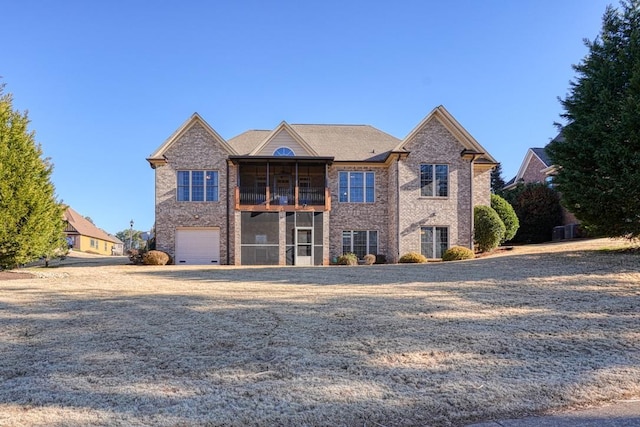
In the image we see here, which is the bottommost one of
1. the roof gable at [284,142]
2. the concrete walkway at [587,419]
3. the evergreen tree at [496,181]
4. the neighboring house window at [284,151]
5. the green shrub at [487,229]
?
the concrete walkway at [587,419]

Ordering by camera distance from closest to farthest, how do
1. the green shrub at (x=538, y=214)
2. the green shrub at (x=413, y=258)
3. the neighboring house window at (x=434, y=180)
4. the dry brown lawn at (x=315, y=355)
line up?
the dry brown lawn at (x=315, y=355), the green shrub at (x=413, y=258), the neighboring house window at (x=434, y=180), the green shrub at (x=538, y=214)

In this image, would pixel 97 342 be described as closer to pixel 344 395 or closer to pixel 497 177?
pixel 344 395

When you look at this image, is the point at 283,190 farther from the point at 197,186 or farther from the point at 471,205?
the point at 471,205

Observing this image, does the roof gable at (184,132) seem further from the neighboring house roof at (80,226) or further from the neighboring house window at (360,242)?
the neighboring house roof at (80,226)

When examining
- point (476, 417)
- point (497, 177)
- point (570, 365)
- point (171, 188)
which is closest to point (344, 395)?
point (476, 417)

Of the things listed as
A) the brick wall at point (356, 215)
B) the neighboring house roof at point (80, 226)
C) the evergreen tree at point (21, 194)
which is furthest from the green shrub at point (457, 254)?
the neighboring house roof at point (80, 226)

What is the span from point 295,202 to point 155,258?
25.7 feet

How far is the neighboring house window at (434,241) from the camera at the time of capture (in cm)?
2273

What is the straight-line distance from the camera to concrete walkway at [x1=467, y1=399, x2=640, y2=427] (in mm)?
3676

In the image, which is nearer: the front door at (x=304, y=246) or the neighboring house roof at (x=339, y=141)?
the front door at (x=304, y=246)

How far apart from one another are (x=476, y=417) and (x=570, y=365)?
2.10 metres

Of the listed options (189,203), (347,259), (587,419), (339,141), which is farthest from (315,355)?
(339,141)

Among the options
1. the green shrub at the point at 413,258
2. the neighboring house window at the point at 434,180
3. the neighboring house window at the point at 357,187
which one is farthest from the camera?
the neighboring house window at the point at 357,187

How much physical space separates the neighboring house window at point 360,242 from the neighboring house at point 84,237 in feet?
112
